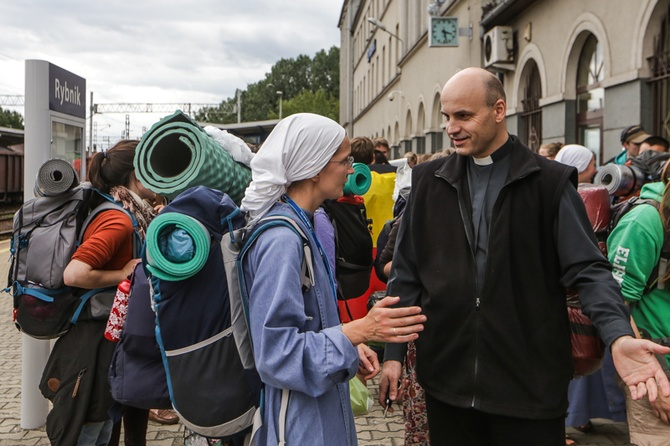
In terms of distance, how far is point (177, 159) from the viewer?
253 centimetres

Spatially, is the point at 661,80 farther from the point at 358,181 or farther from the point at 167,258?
the point at 167,258

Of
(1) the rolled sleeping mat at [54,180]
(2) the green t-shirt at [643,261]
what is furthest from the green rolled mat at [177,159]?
(2) the green t-shirt at [643,261]

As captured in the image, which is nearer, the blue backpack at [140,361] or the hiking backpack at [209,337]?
the hiking backpack at [209,337]

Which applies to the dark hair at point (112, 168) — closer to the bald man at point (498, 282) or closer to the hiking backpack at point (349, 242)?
the hiking backpack at point (349, 242)

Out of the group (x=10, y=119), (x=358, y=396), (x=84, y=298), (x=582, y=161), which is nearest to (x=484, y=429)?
(x=358, y=396)

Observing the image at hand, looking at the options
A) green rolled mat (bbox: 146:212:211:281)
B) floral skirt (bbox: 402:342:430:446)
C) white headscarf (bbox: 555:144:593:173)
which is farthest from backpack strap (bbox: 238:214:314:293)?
white headscarf (bbox: 555:144:593:173)

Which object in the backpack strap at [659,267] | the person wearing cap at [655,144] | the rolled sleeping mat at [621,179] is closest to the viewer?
the backpack strap at [659,267]

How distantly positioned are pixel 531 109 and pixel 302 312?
1306 centimetres

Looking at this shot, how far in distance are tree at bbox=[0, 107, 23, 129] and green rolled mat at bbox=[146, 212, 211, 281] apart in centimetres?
8633

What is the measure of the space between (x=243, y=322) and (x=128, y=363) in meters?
0.75

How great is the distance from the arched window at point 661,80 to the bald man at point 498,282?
24.2ft

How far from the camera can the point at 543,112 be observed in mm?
13133

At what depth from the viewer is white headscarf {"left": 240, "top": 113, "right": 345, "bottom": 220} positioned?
230 cm

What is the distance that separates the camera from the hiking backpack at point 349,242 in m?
5.33
